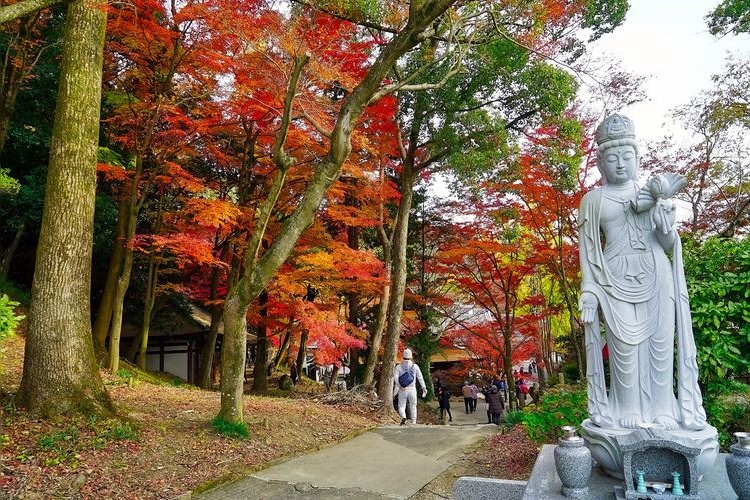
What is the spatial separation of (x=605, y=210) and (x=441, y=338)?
1525 cm

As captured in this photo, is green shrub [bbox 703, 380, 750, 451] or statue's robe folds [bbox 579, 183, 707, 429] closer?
statue's robe folds [bbox 579, 183, 707, 429]

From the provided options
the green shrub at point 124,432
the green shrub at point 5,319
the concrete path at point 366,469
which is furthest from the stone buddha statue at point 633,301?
the green shrub at point 124,432

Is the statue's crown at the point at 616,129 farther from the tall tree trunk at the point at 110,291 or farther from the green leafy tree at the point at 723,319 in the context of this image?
the tall tree trunk at the point at 110,291

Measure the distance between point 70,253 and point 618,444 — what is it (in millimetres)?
6544

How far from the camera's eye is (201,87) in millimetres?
12203

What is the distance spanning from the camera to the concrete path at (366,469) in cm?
551

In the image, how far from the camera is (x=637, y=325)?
461 centimetres

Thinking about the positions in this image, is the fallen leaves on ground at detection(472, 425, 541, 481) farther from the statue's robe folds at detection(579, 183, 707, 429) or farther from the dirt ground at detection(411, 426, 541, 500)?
the statue's robe folds at detection(579, 183, 707, 429)

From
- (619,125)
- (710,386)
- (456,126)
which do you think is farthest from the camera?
(456,126)

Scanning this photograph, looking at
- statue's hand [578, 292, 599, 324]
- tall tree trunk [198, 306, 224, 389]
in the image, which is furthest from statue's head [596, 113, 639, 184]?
tall tree trunk [198, 306, 224, 389]

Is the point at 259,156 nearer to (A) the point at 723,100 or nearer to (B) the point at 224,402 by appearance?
(B) the point at 224,402

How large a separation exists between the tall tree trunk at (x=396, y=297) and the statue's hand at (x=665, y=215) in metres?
8.67

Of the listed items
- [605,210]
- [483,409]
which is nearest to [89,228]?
[605,210]

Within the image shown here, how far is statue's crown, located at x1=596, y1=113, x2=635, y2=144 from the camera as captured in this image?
479 cm
